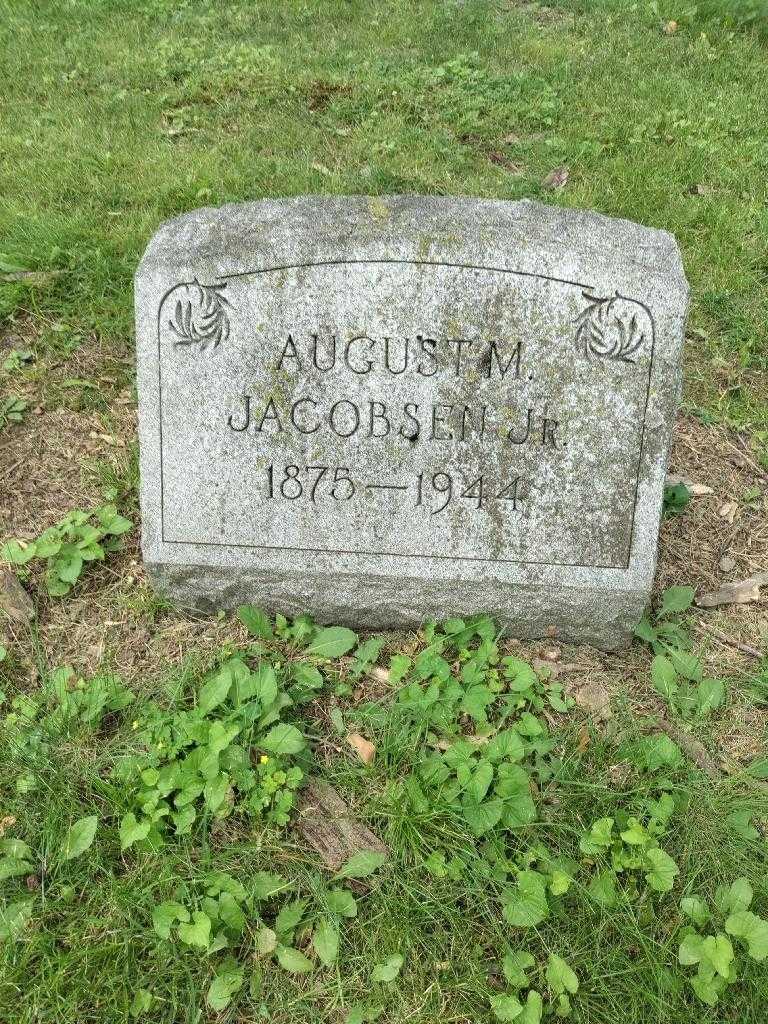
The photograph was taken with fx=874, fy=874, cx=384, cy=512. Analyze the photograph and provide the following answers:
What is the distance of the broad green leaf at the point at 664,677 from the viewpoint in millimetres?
2654

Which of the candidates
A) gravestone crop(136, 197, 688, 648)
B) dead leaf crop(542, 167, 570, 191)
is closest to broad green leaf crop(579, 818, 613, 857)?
gravestone crop(136, 197, 688, 648)

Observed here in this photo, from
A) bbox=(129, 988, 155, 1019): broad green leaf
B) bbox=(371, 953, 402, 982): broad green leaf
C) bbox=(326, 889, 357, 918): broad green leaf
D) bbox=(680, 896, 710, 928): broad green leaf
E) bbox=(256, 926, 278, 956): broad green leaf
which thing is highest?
bbox=(680, 896, 710, 928): broad green leaf

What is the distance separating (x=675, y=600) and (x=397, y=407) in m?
1.18

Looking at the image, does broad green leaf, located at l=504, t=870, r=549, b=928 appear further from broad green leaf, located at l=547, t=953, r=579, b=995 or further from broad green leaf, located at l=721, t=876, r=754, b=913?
broad green leaf, located at l=721, t=876, r=754, b=913

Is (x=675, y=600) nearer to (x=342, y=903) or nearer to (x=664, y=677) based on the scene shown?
(x=664, y=677)

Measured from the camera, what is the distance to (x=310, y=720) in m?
2.58

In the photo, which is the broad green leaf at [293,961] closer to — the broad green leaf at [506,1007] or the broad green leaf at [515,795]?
the broad green leaf at [506,1007]

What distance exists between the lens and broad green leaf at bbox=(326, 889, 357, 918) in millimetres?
2115

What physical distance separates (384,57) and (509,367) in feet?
15.8

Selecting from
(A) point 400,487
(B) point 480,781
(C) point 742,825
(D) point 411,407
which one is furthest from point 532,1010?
(D) point 411,407

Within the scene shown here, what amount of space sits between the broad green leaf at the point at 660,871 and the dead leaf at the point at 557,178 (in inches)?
155

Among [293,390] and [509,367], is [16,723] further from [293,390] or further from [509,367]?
[509,367]

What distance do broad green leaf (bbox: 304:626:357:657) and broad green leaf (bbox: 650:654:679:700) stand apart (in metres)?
0.93

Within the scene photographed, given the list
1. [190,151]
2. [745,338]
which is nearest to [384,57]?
[190,151]
